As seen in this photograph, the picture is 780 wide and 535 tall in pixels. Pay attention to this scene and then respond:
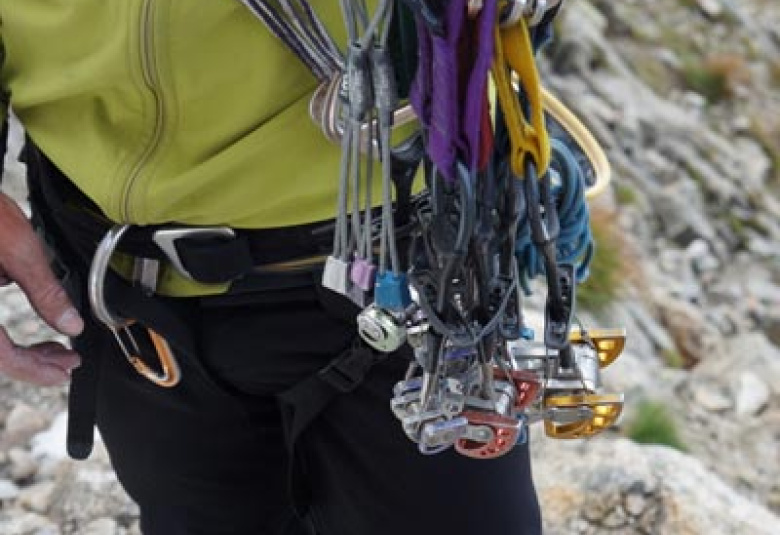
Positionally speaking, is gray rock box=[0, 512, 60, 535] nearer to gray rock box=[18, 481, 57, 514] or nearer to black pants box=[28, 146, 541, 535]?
gray rock box=[18, 481, 57, 514]

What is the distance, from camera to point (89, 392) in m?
1.22

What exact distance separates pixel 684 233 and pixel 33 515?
135 inches

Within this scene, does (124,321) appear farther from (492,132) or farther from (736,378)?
(736,378)

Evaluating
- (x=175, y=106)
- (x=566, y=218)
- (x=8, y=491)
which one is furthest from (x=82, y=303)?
(x=8, y=491)

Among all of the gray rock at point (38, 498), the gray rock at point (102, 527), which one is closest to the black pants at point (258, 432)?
the gray rock at point (102, 527)

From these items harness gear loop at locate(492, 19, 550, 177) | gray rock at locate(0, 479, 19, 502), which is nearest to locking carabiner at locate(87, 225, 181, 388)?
harness gear loop at locate(492, 19, 550, 177)

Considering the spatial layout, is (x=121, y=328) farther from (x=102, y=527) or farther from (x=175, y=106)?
(x=102, y=527)

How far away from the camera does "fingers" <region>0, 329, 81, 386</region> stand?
1117 millimetres

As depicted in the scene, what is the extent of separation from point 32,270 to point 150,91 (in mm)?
247

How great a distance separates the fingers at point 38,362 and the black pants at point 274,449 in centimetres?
7

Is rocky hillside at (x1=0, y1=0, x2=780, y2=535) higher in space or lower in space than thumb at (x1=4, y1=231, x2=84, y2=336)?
lower

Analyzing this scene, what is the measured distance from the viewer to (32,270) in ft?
3.62

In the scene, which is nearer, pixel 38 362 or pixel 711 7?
pixel 38 362

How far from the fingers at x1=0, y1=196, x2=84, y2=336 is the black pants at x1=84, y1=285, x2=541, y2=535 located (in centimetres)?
12
